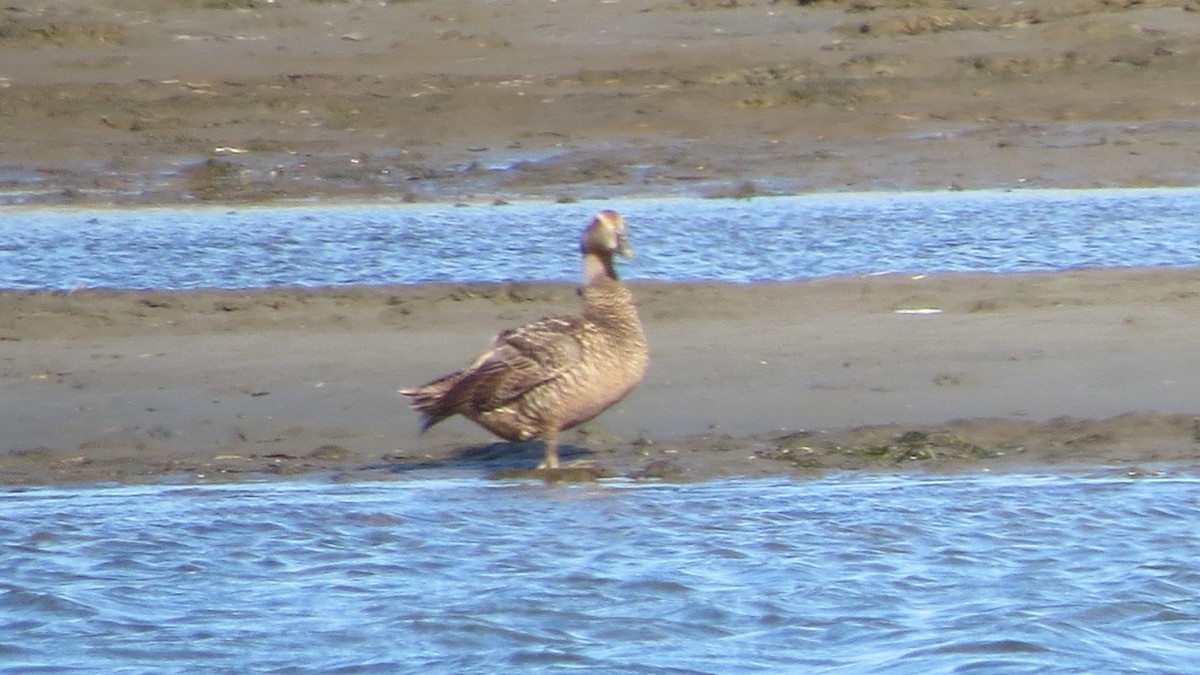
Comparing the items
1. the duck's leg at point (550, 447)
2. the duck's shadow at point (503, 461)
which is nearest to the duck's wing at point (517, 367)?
the duck's leg at point (550, 447)

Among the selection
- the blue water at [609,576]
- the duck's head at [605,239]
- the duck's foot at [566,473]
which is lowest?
the blue water at [609,576]

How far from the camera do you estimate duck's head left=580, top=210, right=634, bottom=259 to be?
6883mm

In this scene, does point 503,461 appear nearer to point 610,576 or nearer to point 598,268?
point 598,268

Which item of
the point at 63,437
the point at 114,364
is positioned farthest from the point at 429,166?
the point at 63,437

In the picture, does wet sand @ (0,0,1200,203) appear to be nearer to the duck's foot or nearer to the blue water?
the duck's foot

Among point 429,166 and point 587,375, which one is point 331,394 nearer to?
point 587,375

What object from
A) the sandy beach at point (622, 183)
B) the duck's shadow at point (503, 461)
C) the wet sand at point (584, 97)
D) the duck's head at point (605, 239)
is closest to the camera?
the duck's shadow at point (503, 461)

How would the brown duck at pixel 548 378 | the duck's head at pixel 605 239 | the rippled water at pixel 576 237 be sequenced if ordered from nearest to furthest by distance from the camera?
the brown duck at pixel 548 378 < the duck's head at pixel 605 239 < the rippled water at pixel 576 237

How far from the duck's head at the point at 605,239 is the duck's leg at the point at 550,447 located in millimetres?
633

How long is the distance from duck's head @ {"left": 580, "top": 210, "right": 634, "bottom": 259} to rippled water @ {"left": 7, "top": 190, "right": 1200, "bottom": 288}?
2.96 m

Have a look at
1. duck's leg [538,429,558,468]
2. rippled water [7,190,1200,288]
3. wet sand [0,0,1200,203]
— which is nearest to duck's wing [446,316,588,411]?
duck's leg [538,429,558,468]

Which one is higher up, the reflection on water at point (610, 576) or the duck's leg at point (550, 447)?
the duck's leg at point (550, 447)

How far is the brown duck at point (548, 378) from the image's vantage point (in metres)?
6.57

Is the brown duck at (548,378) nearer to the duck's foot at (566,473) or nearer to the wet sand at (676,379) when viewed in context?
the duck's foot at (566,473)
